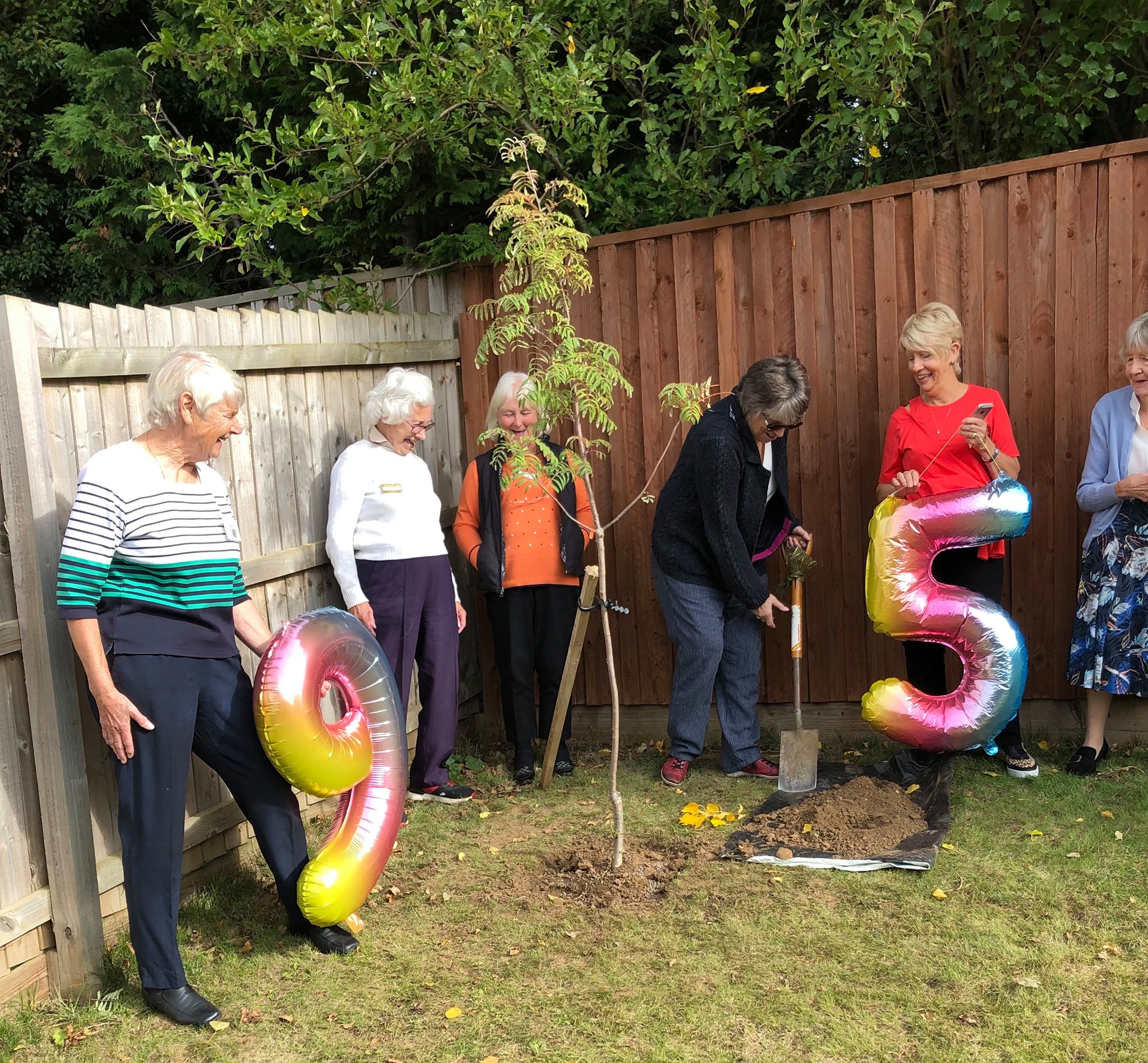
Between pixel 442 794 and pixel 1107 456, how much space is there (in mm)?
3118

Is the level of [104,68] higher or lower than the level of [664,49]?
higher

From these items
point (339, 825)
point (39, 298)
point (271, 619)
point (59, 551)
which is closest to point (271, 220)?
point (271, 619)

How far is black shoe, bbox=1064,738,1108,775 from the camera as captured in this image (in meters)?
4.37

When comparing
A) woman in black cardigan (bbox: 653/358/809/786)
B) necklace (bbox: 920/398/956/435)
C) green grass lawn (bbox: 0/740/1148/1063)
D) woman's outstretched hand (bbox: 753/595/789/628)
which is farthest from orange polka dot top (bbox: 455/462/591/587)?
necklace (bbox: 920/398/956/435)

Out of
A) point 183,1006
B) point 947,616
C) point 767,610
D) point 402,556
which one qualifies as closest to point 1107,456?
point 947,616

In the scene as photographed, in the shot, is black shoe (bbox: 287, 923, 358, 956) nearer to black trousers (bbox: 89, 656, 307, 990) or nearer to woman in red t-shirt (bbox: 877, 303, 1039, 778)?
black trousers (bbox: 89, 656, 307, 990)

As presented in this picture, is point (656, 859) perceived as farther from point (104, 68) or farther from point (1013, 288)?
point (104, 68)

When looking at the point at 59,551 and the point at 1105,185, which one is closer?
the point at 59,551

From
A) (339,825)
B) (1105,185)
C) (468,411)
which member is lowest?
(339,825)

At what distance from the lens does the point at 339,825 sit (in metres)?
3.43

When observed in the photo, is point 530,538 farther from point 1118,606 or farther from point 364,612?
point 1118,606

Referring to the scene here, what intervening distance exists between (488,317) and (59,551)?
2.85 metres

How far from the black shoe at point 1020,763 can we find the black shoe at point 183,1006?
3.19 m

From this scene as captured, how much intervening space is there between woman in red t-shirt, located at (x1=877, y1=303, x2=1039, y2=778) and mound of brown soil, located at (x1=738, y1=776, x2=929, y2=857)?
1.13 ft
